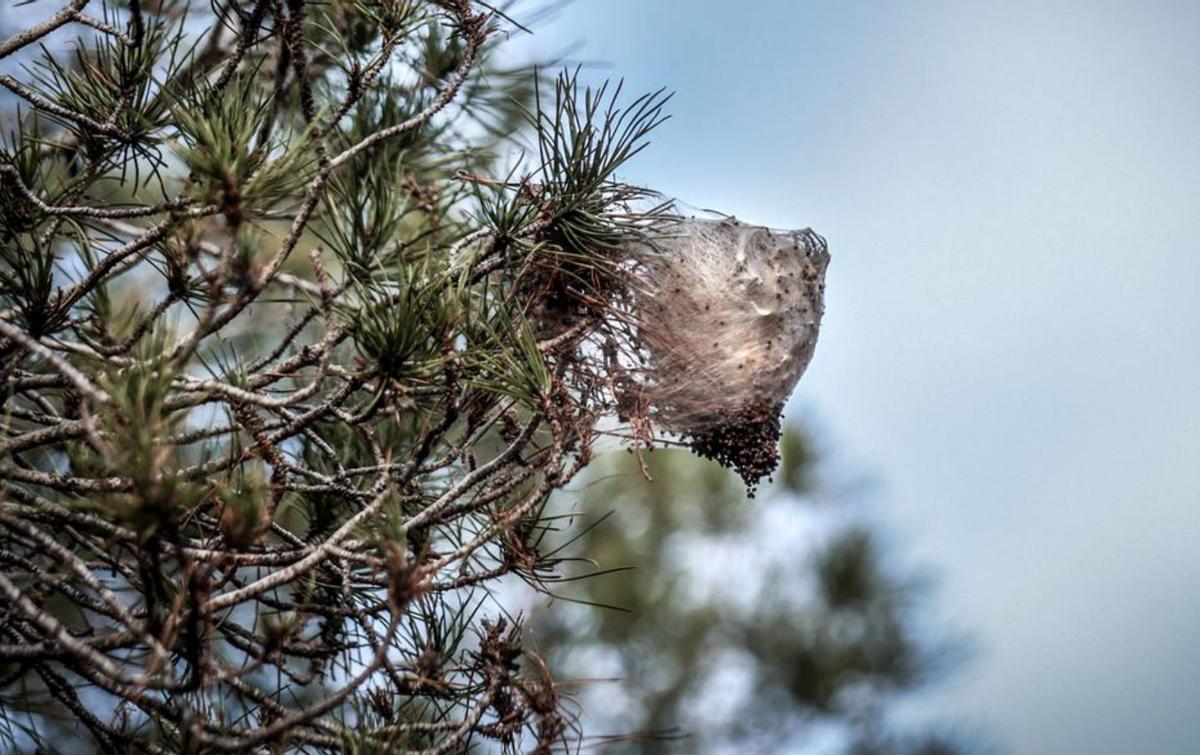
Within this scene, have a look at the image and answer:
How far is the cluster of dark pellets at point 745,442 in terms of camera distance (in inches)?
67.1

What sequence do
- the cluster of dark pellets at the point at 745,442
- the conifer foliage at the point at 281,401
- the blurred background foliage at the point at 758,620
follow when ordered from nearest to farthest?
the conifer foliage at the point at 281,401 < the cluster of dark pellets at the point at 745,442 < the blurred background foliage at the point at 758,620

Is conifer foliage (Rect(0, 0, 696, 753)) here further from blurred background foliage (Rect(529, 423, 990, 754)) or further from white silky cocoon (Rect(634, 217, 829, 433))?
blurred background foliage (Rect(529, 423, 990, 754))

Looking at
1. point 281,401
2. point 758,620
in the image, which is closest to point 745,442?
point 281,401

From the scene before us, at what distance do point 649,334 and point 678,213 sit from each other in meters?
0.18

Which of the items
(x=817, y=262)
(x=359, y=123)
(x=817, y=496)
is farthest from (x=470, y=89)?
(x=817, y=496)

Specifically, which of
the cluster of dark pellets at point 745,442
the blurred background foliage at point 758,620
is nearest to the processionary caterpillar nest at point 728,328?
the cluster of dark pellets at point 745,442

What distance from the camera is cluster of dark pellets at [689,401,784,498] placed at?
5.59 ft

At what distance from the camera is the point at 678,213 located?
178cm

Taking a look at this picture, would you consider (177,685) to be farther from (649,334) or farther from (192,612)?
(649,334)

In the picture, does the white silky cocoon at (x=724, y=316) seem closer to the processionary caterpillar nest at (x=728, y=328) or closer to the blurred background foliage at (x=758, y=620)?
the processionary caterpillar nest at (x=728, y=328)

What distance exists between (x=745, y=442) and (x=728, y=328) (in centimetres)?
24

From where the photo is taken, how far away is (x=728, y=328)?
1.90 metres

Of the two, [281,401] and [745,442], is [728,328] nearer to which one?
[745,442]

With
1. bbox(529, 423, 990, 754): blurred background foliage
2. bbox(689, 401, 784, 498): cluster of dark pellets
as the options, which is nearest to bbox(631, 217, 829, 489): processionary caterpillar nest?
bbox(689, 401, 784, 498): cluster of dark pellets
